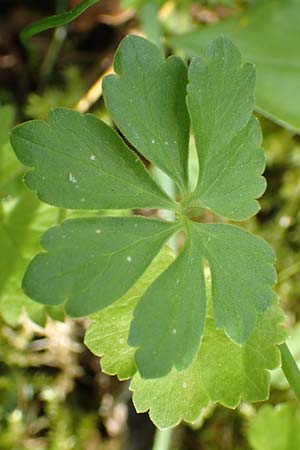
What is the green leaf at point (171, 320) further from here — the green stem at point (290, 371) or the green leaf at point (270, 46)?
the green leaf at point (270, 46)

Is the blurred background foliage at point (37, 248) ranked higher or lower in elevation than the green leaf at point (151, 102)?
lower

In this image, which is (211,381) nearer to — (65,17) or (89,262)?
(89,262)

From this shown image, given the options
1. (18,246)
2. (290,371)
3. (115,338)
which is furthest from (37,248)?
(290,371)

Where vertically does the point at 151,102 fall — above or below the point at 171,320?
above

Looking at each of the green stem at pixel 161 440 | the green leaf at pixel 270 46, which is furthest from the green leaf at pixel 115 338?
the green leaf at pixel 270 46

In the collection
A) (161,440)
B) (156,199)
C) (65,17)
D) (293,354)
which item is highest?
(65,17)

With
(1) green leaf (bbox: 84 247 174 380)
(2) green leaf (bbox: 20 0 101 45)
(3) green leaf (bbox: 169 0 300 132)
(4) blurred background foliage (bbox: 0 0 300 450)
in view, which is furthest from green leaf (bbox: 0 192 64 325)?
(3) green leaf (bbox: 169 0 300 132)
